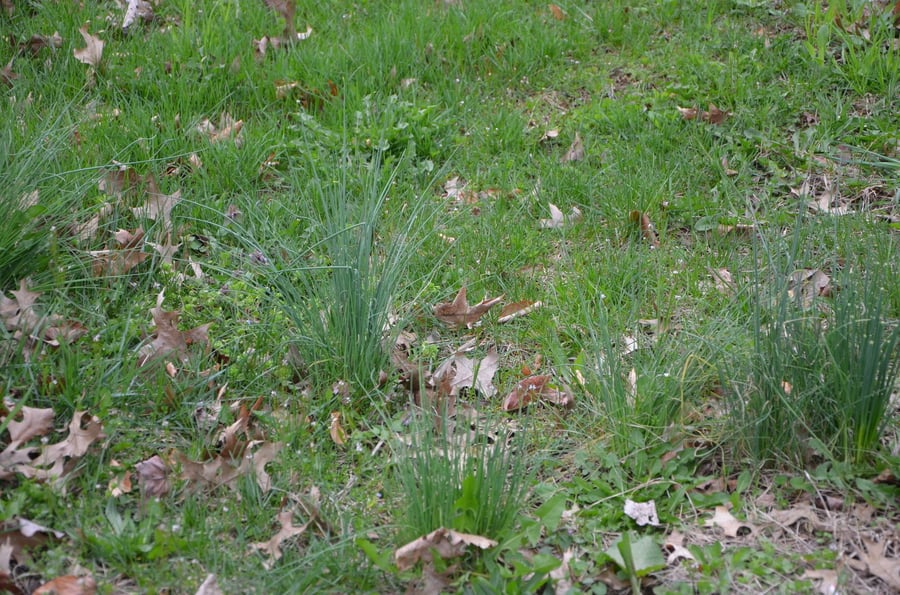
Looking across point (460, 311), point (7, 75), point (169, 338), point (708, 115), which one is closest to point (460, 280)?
point (460, 311)

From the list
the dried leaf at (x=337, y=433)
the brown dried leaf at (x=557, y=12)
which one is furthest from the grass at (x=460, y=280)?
the brown dried leaf at (x=557, y=12)

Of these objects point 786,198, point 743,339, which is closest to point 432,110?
point 786,198

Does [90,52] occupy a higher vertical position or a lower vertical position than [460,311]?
higher

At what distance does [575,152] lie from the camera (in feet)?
14.6

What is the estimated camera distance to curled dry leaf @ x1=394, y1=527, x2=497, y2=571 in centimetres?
231

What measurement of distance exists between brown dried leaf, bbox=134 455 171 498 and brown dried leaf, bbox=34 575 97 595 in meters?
0.35

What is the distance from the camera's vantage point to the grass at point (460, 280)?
2434mm

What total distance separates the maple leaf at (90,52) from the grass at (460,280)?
0.16 feet

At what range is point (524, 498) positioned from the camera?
101 inches

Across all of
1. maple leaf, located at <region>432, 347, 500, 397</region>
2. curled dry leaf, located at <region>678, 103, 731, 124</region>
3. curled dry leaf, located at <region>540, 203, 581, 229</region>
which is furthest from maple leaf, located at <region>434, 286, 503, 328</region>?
curled dry leaf, located at <region>678, 103, 731, 124</region>

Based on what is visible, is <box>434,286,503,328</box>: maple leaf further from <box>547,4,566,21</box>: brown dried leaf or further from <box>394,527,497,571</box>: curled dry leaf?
<box>547,4,566,21</box>: brown dried leaf

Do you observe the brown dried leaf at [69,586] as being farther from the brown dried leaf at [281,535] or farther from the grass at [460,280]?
the brown dried leaf at [281,535]

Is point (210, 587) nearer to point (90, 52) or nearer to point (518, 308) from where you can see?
point (518, 308)

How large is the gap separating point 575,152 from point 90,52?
111 inches
